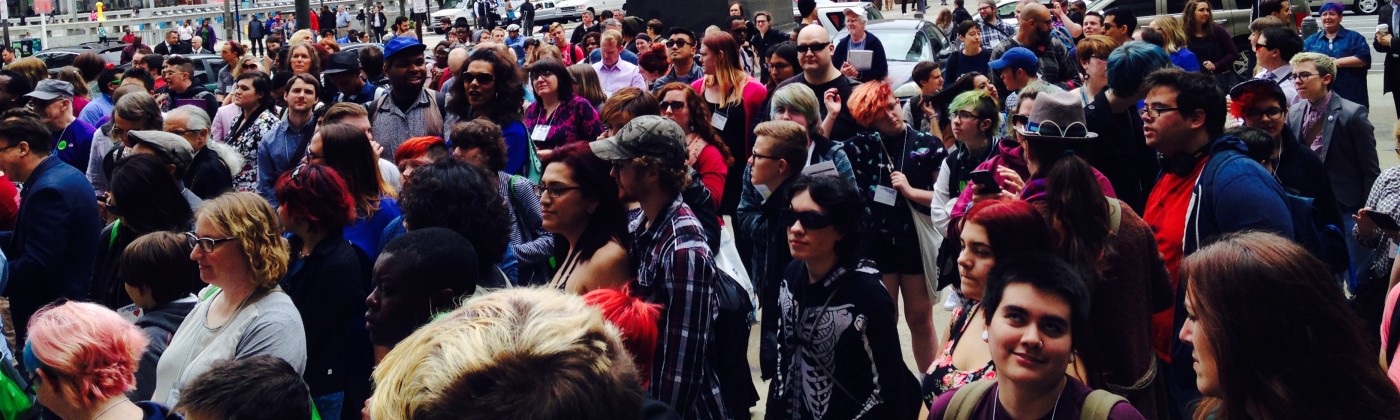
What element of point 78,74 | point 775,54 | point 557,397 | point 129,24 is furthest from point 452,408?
point 129,24

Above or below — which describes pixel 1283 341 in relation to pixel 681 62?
below

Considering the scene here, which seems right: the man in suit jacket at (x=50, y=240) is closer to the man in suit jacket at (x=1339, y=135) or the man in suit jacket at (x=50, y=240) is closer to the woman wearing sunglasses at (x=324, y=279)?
the woman wearing sunglasses at (x=324, y=279)

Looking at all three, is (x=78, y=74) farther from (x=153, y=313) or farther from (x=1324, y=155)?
(x=1324, y=155)

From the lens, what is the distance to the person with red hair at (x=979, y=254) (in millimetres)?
3398

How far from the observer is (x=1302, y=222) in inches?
170

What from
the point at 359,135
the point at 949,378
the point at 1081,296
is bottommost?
the point at 949,378

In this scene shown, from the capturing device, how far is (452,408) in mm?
1867

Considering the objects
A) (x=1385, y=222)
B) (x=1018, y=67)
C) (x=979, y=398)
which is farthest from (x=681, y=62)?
(x=979, y=398)

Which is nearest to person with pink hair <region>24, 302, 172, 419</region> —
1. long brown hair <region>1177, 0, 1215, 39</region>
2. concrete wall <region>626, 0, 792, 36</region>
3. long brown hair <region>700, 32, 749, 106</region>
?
long brown hair <region>700, 32, 749, 106</region>

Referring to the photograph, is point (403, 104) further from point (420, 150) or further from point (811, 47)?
point (811, 47)

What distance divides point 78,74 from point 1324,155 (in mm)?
9869

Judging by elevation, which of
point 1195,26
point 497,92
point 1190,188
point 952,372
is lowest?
point 952,372

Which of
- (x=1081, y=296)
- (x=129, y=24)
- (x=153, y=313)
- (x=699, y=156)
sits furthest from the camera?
(x=129, y=24)

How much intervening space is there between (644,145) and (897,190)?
2097 millimetres
